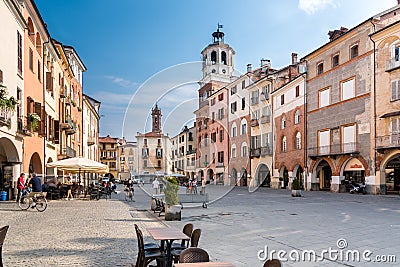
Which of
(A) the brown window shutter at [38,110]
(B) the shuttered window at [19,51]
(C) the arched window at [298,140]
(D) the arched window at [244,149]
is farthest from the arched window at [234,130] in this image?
(B) the shuttered window at [19,51]

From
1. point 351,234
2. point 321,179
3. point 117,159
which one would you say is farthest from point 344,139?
point 117,159

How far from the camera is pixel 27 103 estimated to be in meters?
22.6

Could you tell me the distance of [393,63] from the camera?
28047mm

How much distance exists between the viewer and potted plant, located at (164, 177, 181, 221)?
1438 cm

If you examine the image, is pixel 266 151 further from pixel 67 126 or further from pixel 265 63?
pixel 67 126

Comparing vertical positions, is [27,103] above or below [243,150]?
above

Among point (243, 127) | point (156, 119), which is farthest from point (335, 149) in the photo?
point (156, 119)

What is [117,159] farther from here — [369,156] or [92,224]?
[92,224]

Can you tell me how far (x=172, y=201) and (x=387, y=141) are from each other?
65.5 feet

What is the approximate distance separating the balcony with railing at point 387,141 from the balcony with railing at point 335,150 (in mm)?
2344

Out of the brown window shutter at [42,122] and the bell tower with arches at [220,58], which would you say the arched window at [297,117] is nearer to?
the bell tower with arches at [220,58]

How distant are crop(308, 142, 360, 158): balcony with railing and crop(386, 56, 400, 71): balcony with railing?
6438 mm

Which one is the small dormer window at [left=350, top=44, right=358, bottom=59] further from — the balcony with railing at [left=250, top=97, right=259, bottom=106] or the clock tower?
the clock tower

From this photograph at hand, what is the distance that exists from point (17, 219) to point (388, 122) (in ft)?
82.0
